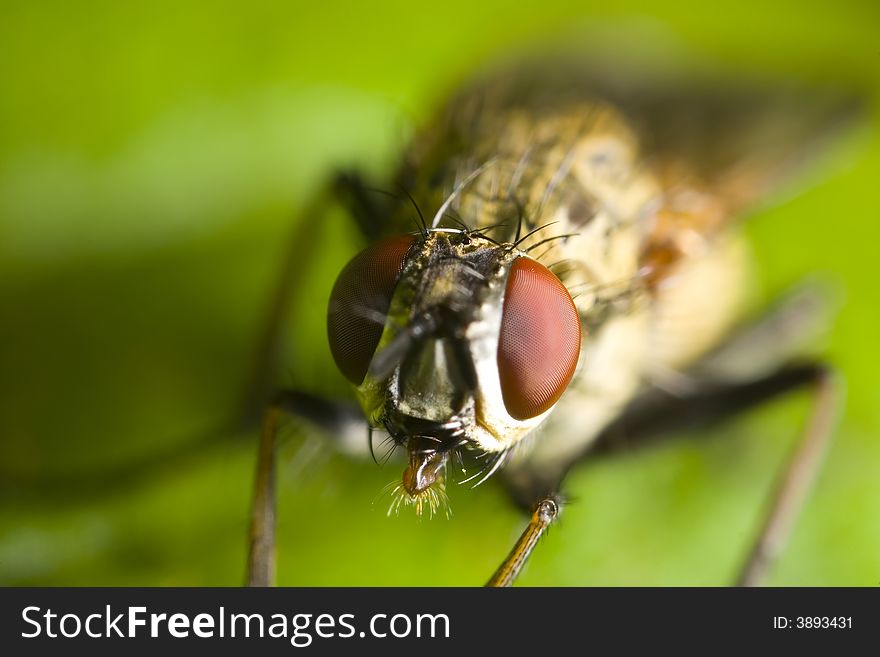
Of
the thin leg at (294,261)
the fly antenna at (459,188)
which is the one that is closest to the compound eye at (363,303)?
the fly antenna at (459,188)

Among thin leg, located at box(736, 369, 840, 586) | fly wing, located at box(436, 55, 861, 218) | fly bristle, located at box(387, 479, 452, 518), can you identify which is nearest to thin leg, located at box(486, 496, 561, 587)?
fly bristle, located at box(387, 479, 452, 518)

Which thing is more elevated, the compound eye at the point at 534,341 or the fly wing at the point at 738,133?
the fly wing at the point at 738,133

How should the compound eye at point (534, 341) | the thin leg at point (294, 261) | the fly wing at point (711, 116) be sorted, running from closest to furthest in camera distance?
the compound eye at point (534, 341) → the thin leg at point (294, 261) → the fly wing at point (711, 116)

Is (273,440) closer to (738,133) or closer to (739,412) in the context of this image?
(739,412)

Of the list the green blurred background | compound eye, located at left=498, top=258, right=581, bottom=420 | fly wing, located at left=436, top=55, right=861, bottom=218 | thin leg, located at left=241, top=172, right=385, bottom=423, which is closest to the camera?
compound eye, located at left=498, top=258, right=581, bottom=420

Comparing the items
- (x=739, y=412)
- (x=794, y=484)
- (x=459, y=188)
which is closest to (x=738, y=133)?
(x=739, y=412)

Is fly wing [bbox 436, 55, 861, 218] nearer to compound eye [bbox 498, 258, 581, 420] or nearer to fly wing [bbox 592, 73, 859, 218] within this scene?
fly wing [bbox 592, 73, 859, 218]

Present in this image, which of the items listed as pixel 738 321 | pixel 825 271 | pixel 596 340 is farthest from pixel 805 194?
pixel 596 340

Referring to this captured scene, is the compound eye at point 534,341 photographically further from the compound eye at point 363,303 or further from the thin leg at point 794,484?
the thin leg at point 794,484
